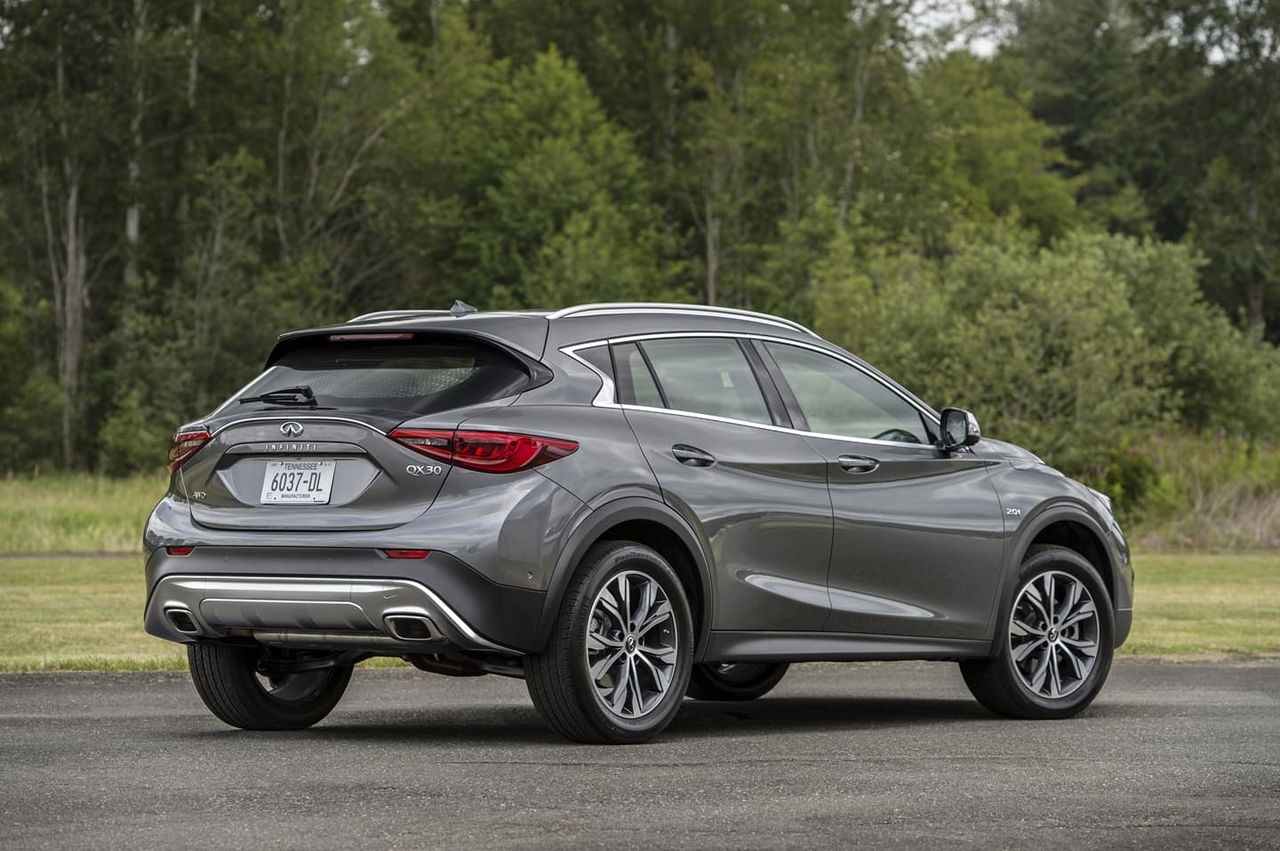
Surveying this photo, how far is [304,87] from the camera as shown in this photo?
59.2m

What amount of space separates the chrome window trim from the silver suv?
0.04ft

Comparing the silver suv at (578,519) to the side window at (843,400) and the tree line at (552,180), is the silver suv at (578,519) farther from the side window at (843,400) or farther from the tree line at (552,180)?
the tree line at (552,180)

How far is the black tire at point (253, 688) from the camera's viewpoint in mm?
9148

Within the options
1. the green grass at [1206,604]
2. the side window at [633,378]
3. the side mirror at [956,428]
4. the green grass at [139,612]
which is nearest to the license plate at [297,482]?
the side window at [633,378]

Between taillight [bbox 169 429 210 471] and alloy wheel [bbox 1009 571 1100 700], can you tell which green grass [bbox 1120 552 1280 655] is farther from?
taillight [bbox 169 429 210 471]

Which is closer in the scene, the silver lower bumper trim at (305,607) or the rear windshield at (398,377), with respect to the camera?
the silver lower bumper trim at (305,607)

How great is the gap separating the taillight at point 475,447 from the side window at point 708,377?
100 centimetres

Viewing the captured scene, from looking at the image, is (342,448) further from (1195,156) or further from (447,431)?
(1195,156)

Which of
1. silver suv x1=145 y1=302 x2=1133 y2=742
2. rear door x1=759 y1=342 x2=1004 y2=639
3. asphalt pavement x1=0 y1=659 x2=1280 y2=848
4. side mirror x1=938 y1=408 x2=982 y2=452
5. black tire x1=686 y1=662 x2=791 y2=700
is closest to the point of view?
asphalt pavement x1=0 y1=659 x2=1280 y2=848

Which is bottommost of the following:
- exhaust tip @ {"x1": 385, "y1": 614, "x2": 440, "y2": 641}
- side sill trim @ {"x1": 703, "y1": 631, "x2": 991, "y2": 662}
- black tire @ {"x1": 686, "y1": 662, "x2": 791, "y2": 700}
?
black tire @ {"x1": 686, "y1": 662, "x2": 791, "y2": 700}

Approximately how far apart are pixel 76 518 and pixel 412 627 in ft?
78.4

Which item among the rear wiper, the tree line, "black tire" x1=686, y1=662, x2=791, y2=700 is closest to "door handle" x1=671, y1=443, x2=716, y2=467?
the rear wiper

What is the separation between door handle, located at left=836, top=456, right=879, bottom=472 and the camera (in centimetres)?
938

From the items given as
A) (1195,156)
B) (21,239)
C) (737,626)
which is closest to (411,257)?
(21,239)
